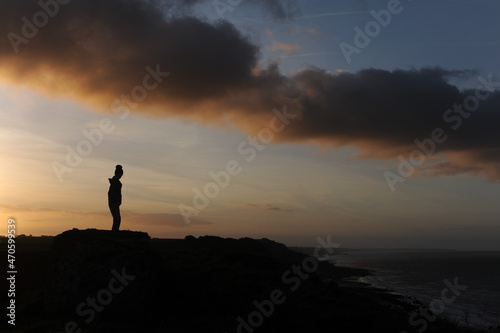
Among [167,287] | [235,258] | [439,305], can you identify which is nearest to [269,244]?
[439,305]

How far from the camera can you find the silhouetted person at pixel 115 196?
22094 mm

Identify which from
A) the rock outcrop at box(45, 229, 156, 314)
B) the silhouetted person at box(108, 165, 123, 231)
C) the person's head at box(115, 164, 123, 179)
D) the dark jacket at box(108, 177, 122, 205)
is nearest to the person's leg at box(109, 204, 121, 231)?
the silhouetted person at box(108, 165, 123, 231)

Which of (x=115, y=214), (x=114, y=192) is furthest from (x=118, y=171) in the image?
(x=115, y=214)

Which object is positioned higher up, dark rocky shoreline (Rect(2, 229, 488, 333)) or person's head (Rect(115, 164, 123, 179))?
person's head (Rect(115, 164, 123, 179))

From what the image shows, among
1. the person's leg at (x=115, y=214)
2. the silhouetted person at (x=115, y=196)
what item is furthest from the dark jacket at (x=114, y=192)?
the person's leg at (x=115, y=214)

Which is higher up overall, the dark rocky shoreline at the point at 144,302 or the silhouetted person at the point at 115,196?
the silhouetted person at the point at 115,196

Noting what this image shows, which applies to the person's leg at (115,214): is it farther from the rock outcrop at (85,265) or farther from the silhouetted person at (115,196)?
the rock outcrop at (85,265)

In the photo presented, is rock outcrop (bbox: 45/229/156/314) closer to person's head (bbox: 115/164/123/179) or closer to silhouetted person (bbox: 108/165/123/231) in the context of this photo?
silhouetted person (bbox: 108/165/123/231)

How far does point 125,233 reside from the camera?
2142cm

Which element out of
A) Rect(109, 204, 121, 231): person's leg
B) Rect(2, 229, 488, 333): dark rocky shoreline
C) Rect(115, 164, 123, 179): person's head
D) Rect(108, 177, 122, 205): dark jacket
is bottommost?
A: Rect(2, 229, 488, 333): dark rocky shoreline

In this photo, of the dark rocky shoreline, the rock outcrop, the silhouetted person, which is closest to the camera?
the dark rocky shoreline

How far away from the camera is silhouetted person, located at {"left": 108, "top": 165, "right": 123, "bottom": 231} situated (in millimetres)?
22094

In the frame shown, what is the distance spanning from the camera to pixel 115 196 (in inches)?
870

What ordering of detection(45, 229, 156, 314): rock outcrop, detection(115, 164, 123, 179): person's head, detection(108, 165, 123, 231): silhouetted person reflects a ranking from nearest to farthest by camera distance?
1. detection(45, 229, 156, 314): rock outcrop
2. detection(108, 165, 123, 231): silhouetted person
3. detection(115, 164, 123, 179): person's head
